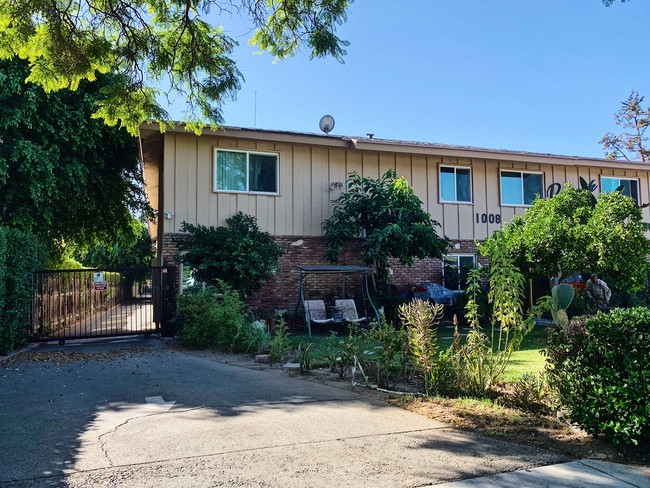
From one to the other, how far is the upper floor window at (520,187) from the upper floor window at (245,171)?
8156mm

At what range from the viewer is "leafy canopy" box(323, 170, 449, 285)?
43.8ft

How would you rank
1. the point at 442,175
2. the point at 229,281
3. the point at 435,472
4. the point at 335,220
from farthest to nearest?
the point at 442,175
the point at 335,220
the point at 229,281
the point at 435,472

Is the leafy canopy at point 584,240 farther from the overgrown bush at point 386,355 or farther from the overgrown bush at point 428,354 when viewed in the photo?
the overgrown bush at point 428,354

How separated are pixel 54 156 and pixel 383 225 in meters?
8.89

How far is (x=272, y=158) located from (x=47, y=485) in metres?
12.1

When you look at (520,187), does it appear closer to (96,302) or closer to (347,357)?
(347,357)

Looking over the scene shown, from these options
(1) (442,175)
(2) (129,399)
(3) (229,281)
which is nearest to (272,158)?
(3) (229,281)

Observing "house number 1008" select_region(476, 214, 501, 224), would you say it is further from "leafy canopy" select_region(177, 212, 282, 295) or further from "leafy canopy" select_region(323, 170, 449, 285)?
"leafy canopy" select_region(177, 212, 282, 295)

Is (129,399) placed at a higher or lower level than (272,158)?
lower

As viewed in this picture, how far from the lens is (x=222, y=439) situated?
15.7ft

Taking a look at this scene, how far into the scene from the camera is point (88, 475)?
391cm

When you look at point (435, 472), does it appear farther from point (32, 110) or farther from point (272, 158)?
point (32, 110)

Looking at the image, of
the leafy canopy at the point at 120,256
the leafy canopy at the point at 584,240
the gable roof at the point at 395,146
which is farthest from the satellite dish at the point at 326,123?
the leafy canopy at the point at 120,256

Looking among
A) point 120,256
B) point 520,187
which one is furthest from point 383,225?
point 120,256
